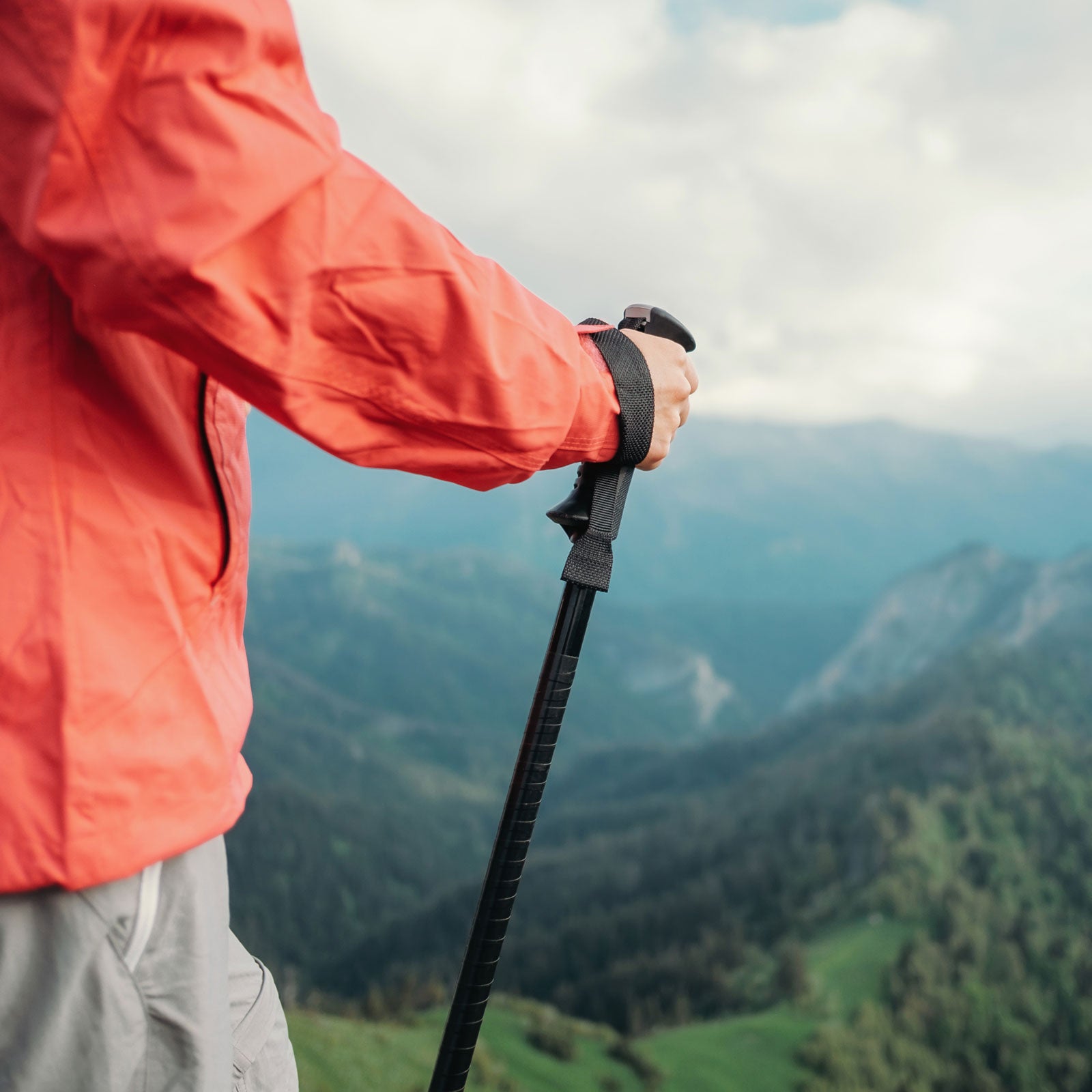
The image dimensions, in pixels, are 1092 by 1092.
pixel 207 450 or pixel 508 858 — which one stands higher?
pixel 207 450

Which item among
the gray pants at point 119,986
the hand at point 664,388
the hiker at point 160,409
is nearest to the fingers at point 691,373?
the hand at point 664,388

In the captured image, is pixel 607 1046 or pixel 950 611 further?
pixel 950 611

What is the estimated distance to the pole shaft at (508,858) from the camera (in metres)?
1.82

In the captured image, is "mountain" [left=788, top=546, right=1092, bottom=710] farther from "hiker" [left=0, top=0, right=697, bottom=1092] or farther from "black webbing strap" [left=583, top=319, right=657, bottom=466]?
"hiker" [left=0, top=0, right=697, bottom=1092]

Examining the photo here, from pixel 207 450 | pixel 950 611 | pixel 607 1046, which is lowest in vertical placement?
pixel 607 1046

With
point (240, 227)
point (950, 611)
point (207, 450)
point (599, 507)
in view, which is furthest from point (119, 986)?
point (950, 611)

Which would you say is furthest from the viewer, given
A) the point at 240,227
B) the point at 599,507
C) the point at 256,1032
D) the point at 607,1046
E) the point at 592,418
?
the point at 607,1046

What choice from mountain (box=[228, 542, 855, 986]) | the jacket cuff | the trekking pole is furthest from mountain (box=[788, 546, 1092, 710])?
the jacket cuff

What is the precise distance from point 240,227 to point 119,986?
92 centimetres

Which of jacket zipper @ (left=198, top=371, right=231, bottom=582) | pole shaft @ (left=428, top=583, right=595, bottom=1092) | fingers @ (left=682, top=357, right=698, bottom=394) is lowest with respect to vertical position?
pole shaft @ (left=428, top=583, right=595, bottom=1092)

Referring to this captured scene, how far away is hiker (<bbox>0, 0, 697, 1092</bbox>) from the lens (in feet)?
3.12

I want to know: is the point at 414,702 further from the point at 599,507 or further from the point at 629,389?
the point at 629,389

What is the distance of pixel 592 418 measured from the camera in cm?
143

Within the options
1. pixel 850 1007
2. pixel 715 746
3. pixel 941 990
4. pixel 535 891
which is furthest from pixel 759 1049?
pixel 715 746
